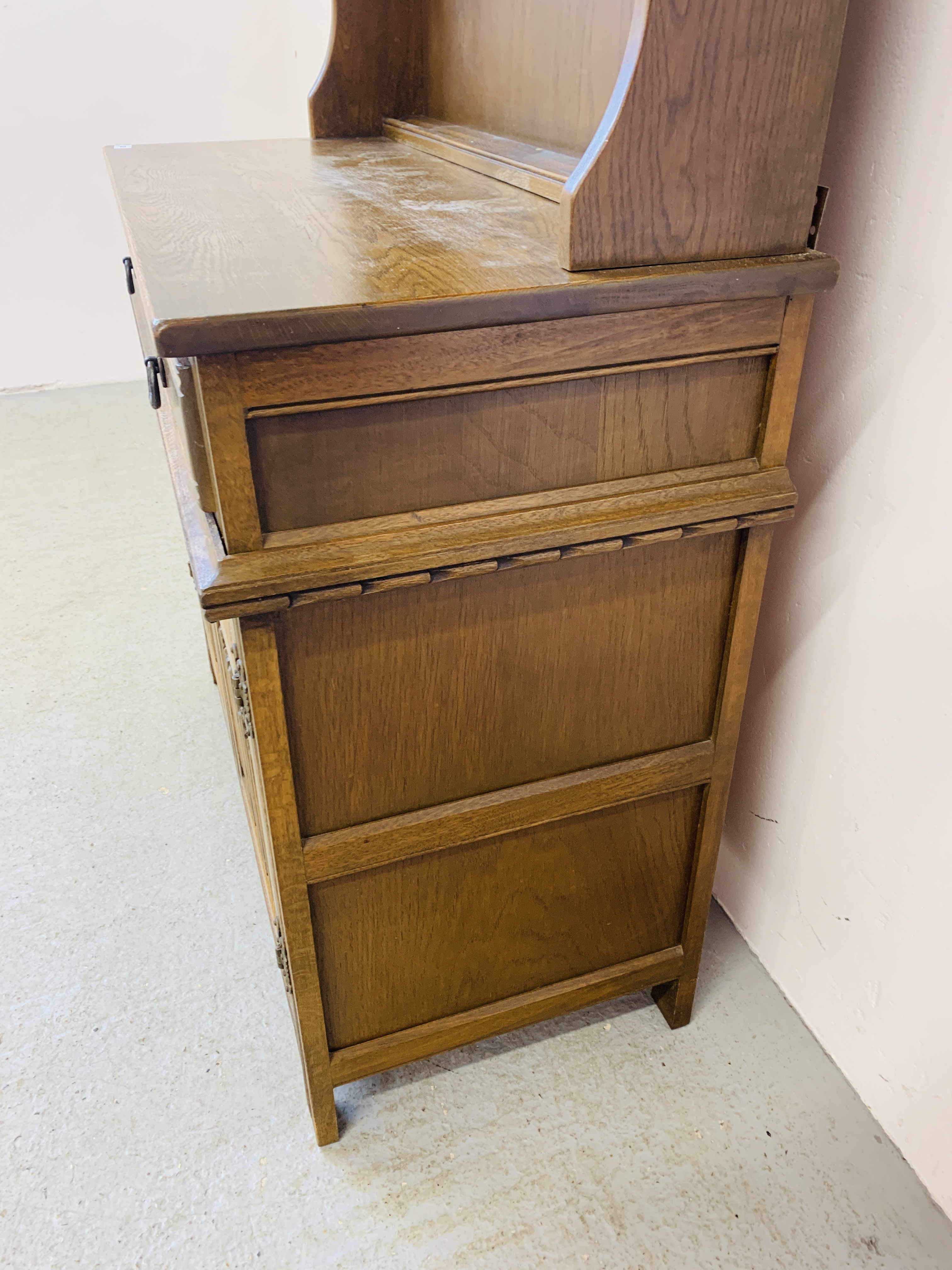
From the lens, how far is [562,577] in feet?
2.89

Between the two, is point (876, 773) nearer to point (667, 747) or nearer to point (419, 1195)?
point (667, 747)

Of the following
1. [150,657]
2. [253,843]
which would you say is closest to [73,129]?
[150,657]

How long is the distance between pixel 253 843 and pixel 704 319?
1.09m

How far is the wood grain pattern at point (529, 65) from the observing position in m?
0.99

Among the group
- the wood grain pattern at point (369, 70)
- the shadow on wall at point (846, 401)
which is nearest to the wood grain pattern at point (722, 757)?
the shadow on wall at point (846, 401)

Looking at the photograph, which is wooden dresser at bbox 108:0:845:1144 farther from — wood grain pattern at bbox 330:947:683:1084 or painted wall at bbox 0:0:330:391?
painted wall at bbox 0:0:330:391

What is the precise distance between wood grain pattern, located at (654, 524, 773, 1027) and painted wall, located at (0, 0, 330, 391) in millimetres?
2777

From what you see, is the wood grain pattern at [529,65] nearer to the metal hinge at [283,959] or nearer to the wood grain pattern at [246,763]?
the wood grain pattern at [246,763]

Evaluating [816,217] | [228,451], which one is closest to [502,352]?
[228,451]

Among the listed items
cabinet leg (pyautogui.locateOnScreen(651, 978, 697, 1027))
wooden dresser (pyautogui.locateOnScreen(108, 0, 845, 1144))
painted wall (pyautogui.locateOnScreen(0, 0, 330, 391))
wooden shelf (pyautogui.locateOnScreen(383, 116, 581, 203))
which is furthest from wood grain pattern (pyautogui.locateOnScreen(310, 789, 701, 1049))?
painted wall (pyautogui.locateOnScreen(0, 0, 330, 391))

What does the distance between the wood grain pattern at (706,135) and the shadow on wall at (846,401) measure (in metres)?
0.14

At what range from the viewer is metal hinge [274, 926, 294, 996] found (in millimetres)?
1040

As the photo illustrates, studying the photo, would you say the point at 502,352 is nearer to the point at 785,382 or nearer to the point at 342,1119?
the point at 785,382

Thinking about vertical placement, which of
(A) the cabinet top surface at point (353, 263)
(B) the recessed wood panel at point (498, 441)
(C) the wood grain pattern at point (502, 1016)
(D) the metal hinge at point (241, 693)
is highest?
(A) the cabinet top surface at point (353, 263)
